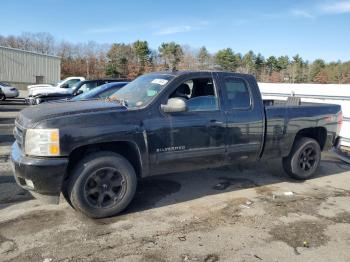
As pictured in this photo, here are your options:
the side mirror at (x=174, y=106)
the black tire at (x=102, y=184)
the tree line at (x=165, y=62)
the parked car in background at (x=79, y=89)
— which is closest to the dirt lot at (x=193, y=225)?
the black tire at (x=102, y=184)

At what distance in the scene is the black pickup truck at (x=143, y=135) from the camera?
4211 millimetres

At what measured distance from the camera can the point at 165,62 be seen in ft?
228

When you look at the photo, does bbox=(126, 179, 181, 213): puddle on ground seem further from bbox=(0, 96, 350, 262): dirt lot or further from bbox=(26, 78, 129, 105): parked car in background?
bbox=(26, 78, 129, 105): parked car in background

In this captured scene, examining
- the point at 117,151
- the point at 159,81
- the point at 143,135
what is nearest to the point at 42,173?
the point at 117,151

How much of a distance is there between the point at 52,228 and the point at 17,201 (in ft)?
3.73

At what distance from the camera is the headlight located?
13.5ft

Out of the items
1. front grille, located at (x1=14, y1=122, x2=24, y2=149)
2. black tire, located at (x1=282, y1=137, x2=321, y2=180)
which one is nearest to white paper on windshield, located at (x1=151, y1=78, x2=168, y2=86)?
front grille, located at (x1=14, y1=122, x2=24, y2=149)

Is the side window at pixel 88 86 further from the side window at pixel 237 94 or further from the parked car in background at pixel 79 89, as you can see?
the side window at pixel 237 94

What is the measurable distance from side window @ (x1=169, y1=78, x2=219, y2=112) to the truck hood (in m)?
0.95

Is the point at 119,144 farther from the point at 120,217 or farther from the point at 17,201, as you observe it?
the point at 17,201

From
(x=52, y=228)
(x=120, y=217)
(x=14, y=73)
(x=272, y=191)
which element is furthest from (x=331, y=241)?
(x=14, y=73)

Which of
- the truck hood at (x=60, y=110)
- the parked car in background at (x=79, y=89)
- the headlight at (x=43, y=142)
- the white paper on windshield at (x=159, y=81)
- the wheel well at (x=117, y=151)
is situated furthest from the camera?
the parked car in background at (x=79, y=89)

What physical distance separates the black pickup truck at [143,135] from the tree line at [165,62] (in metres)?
50.8

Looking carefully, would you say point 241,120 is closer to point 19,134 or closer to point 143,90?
point 143,90
